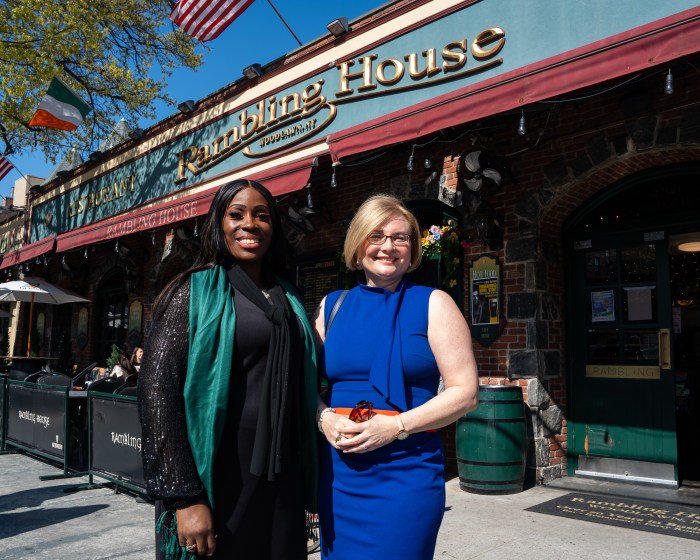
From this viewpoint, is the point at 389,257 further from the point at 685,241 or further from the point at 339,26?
the point at 339,26

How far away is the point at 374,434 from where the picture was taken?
1778 millimetres

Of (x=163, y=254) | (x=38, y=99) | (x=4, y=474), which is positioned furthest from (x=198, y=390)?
(x=38, y=99)

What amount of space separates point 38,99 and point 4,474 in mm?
9655

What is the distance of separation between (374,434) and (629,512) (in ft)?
12.9

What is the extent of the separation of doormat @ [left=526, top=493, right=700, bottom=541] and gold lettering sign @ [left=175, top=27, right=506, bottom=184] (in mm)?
4062

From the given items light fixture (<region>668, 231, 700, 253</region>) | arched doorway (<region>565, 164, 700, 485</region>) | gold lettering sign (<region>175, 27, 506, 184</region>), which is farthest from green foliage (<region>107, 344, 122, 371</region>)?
light fixture (<region>668, 231, 700, 253</region>)

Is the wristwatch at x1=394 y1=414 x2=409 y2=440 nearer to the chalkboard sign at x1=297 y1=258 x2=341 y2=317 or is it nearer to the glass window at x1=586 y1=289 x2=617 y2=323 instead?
the glass window at x1=586 y1=289 x2=617 y2=323

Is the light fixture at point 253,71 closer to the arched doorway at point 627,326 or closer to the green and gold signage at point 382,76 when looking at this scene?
the green and gold signage at point 382,76

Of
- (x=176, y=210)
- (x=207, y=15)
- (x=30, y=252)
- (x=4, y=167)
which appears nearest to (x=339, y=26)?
(x=207, y=15)

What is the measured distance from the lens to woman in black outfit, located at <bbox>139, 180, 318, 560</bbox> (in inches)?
66.9

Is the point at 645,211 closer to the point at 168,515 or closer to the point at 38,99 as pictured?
the point at 168,515

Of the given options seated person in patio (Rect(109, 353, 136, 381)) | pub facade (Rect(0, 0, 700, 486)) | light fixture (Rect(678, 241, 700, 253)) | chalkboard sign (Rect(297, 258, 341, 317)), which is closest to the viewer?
pub facade (Rect(0, 0, 700, 486))

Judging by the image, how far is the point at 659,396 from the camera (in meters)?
5.61

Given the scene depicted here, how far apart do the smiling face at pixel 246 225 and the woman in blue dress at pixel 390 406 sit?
0.33m
